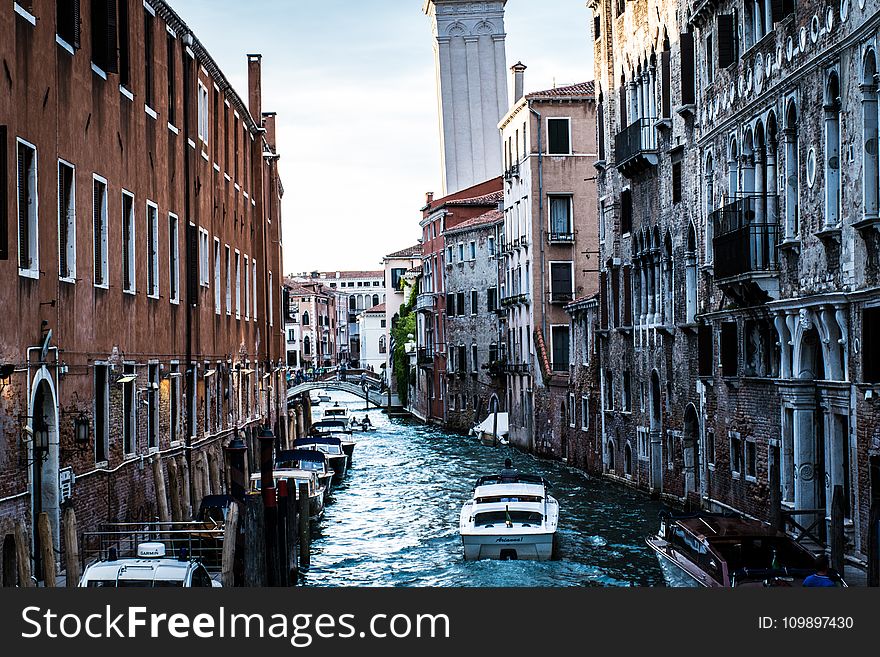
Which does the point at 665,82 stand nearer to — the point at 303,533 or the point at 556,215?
the point at 303,533

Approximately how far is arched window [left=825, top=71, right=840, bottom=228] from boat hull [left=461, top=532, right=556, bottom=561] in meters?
6.86

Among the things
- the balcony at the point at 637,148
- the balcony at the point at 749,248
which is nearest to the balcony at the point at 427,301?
the balcony at the point at 637,148

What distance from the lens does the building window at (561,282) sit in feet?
150

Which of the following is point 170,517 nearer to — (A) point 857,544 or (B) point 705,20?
(A) point 857,544

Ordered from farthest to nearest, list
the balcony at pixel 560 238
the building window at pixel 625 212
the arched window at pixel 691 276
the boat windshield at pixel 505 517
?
1. the balcony at pixel 560 238
2. the building window at pixel 625 212
3. the arched window at pixel 691 276
4. the boat windshield at pixel 505 517

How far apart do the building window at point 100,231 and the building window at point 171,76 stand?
477cm

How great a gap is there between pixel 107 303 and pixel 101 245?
2.54ft

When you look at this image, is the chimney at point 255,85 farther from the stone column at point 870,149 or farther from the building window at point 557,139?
the stone column at point 870,149

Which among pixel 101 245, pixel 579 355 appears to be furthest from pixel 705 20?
pixel 579 355

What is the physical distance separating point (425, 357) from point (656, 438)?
37.2 metres

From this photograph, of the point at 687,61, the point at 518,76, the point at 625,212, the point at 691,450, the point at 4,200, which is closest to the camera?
the point at 4,200

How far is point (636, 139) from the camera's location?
29.6 metres

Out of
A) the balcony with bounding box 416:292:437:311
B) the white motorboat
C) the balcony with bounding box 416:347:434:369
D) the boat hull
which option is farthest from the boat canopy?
the boat hull

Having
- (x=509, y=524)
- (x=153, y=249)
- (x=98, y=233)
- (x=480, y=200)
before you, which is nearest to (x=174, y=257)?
(x=153, y=249)
